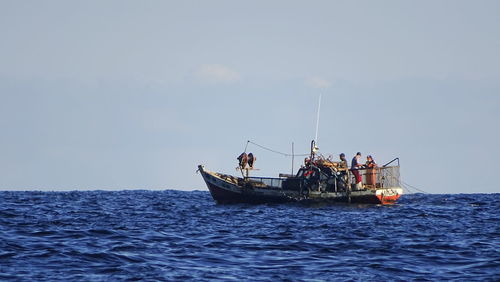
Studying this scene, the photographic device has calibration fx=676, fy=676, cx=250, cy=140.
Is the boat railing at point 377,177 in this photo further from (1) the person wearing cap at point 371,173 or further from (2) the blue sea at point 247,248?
(2) the blue sea at point 247,248

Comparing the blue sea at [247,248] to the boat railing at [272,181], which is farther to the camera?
the boat railing at [272,181]

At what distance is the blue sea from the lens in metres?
17.2

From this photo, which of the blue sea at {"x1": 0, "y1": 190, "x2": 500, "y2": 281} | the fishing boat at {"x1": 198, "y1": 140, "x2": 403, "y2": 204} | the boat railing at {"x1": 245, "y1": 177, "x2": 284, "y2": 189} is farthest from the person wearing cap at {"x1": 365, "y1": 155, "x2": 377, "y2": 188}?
the blue sea at {"x1": 0, "y1": 190, "x2": 500, "y2": 281}

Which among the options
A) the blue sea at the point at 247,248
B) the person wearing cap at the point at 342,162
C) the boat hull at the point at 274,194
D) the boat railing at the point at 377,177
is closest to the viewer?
the blue sea at the point at 247,248

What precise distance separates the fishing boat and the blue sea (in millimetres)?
9531

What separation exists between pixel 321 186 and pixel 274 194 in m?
3.09

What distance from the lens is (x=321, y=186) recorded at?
43375 millimetres

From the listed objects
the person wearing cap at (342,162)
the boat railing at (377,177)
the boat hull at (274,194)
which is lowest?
the boat hull at (274,194)

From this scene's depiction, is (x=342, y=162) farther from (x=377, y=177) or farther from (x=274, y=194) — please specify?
(x=274, y=194)

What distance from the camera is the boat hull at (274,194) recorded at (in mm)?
42375

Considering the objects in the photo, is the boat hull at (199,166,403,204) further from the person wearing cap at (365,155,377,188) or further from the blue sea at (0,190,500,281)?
the blue sea at (0,190,500,281)

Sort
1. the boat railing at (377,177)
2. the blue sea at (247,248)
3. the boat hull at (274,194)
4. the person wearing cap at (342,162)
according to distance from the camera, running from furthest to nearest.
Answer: the person wearing cap at (342,162)
the boat railing at (377,177)
the boat hull at (274,194)
the blue sea at (247,248)

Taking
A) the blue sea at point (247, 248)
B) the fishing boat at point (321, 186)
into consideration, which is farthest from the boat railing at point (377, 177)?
the blue sea at point (247, 248)

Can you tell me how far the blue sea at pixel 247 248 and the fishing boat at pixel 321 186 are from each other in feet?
31.3
